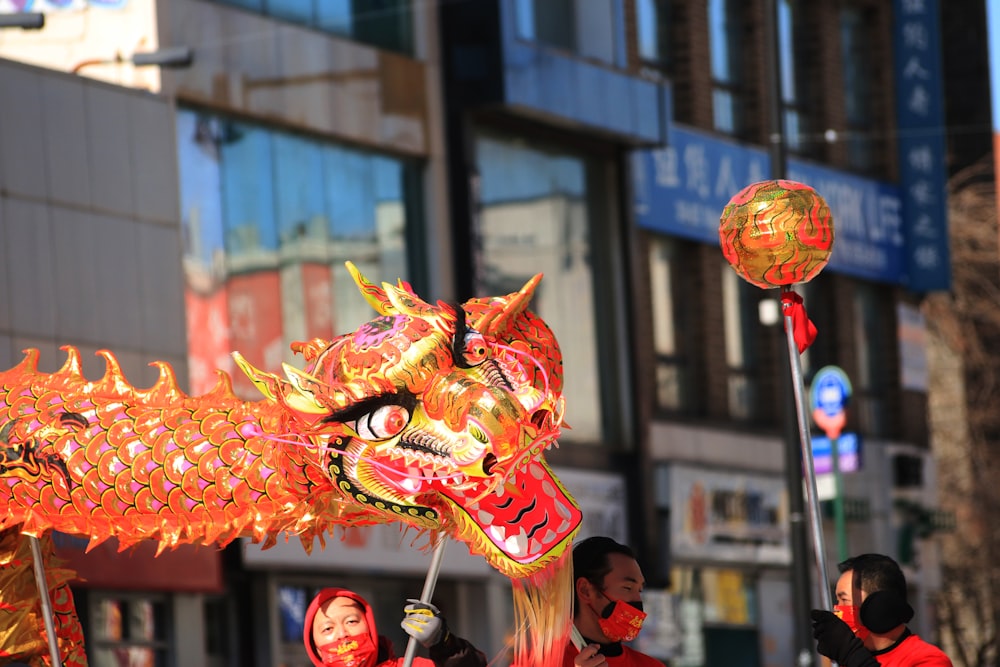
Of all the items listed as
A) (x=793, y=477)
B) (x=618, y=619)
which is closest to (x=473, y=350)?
(x=618, y=619)

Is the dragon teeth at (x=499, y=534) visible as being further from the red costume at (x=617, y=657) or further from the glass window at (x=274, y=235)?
the glass window at (x=274, y=235)

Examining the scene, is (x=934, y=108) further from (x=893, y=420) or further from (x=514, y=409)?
(x=514, y=409)

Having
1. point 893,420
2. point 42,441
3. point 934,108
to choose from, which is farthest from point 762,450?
point 42,441

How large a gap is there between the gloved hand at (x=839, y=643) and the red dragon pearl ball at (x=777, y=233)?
1.41 metres

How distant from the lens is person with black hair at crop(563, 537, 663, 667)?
6.71m

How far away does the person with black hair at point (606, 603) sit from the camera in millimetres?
6711

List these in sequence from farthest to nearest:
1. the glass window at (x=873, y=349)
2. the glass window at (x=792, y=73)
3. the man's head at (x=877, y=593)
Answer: the glass window at (x=873, y=349), the glass window at (x=792, y=73), the man's head at (x=877, y=593)

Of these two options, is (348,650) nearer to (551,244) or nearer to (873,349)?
(551,244)

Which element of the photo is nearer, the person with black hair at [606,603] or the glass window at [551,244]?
the person with black hair at [606,603]

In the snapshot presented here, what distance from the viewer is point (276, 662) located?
1944 cm

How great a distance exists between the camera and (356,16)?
21172mm

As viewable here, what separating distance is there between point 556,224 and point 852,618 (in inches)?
677

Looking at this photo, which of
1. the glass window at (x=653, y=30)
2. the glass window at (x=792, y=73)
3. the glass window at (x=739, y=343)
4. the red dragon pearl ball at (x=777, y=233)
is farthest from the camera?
the glass window at (x=792, y=73)

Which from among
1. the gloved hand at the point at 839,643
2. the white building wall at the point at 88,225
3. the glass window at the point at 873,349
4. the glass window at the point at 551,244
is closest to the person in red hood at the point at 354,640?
the gloved hand at the point at 839,643
